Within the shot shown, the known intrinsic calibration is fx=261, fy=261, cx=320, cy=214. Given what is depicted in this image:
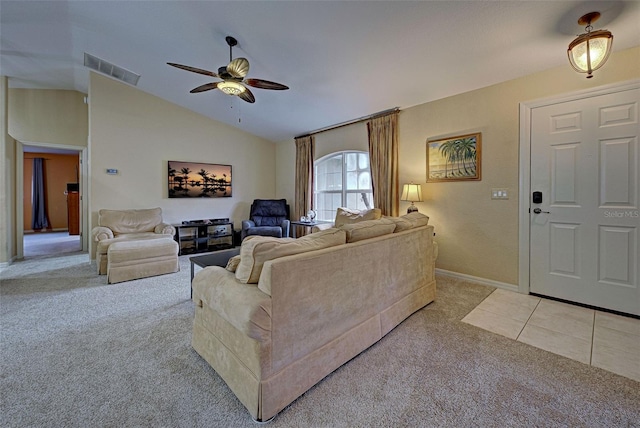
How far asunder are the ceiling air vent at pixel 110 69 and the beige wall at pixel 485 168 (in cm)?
458

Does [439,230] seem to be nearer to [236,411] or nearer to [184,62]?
[236,411]

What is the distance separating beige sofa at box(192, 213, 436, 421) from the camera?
4.31ft

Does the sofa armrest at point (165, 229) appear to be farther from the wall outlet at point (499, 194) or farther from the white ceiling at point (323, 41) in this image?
the wall outlet at point (499, 194)

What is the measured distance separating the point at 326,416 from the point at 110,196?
514 cm

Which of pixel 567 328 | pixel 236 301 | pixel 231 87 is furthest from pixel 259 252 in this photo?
pixel 567 328

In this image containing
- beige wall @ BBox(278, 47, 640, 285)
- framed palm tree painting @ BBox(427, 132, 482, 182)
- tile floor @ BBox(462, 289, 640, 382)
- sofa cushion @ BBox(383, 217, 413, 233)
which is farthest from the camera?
framed palm tree painting @ BBox(427, 132, 482, 182)

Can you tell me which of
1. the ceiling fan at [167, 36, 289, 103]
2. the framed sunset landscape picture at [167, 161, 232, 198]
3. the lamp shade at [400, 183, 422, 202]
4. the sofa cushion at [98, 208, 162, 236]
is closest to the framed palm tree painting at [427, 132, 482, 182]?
the lamp shade at [400, 183, 422, 202]

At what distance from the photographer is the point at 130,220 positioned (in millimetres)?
4508

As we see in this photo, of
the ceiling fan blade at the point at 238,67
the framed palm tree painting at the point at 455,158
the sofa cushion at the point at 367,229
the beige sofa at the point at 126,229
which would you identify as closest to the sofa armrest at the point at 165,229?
the beige sofa at the point at 126,229

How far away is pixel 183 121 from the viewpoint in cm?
536

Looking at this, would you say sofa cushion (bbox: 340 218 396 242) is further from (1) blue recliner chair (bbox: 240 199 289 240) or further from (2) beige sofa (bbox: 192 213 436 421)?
(1) blue recliner chair (bbox: 240 199 289 240)

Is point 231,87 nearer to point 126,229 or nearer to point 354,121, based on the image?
point 354,121

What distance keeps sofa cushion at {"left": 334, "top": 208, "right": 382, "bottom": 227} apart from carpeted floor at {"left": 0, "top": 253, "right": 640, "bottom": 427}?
1.87m

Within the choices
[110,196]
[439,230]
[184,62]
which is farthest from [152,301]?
[439,230]
